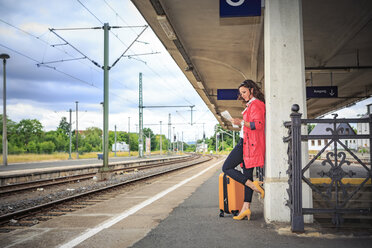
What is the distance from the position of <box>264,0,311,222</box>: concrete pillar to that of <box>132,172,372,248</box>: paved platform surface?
0.41 meters

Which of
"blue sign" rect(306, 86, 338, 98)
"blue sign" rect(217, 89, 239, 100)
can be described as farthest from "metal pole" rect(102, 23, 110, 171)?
"blue sign" rect(306, 86, 338, 98)

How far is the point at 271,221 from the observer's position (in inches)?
168

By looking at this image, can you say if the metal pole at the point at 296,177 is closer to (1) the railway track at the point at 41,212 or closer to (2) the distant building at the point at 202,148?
(1) the railway track at the point at 41,212

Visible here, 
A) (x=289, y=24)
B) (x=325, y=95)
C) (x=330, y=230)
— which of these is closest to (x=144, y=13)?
(x=289, y=24)

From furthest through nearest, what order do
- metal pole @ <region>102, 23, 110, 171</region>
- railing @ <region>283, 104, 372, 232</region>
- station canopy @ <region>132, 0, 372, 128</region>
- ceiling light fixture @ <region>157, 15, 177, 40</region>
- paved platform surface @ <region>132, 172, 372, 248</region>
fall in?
metal pole @ <region>102, 23, 110, 171</region> → station canopy @ <region>132, 0, 372, 128</region> → ceiling light fixture @ <region>157, 15, 177, 40</region> → railing @ <region>283, 104, 372, 232</region> → paved platform surface @ <region>132, 172, 372, 248</region>

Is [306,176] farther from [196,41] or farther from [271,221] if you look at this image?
[196,41]

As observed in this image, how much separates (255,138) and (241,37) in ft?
22.2

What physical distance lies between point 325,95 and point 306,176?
440 inches

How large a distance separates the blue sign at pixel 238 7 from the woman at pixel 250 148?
120 cm

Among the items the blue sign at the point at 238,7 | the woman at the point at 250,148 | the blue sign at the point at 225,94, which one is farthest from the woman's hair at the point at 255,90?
the blue sign at the point at 225,94

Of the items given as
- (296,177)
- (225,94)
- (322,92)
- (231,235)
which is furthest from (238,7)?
(322,92)

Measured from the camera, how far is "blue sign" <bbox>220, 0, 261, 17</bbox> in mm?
5074

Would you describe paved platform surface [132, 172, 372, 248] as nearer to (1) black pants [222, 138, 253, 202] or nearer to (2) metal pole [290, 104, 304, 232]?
(2) metal pole [290, 104, 304, 232]

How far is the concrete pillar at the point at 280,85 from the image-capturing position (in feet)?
14.0
